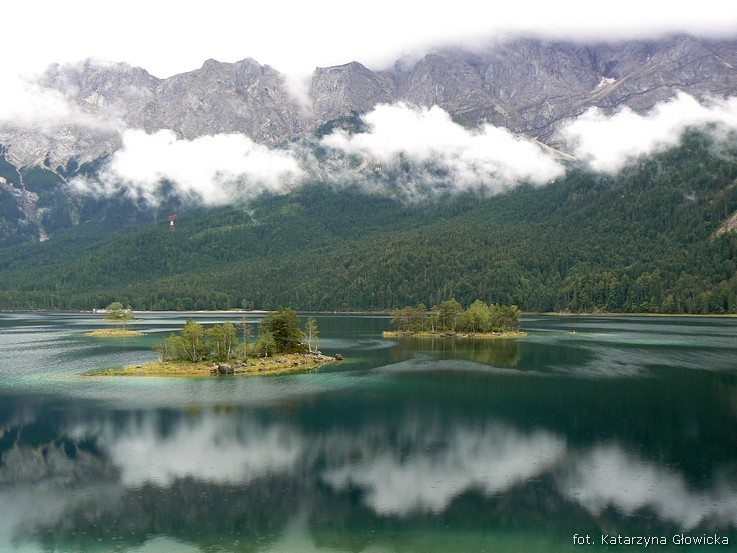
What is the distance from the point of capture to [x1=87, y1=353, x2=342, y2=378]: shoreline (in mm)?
99938

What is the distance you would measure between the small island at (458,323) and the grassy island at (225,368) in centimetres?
6989

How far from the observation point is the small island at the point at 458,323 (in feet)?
591

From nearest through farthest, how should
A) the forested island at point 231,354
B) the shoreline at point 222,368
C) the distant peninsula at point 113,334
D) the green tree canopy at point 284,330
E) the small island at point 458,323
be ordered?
1. the shoreline at point 222,368
2. the forested island at point 231,354
3. the green tree canopy at point 284,330
4. the distant peninsula at point 113,334
5. the small island at point 458,323

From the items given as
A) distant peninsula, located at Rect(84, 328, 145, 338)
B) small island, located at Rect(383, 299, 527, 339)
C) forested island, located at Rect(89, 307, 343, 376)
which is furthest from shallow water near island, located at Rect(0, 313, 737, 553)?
small island, located at Rect(383, 299, 527, 339)

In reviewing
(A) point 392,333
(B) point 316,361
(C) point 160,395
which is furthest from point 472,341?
(C) point 160,395

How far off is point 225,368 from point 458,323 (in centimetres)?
9803

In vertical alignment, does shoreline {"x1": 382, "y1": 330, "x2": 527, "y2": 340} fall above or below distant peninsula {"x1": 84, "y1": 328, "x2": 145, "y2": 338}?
below

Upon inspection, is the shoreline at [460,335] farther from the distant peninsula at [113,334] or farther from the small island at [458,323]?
the distant peninsula at [113,334]

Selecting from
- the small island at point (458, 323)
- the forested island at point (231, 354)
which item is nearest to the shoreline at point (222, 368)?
the forested island at point (231, 354)

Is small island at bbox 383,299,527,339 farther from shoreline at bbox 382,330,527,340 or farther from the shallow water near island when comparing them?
the shallow water near island

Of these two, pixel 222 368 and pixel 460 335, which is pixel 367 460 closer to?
pixel 222 368

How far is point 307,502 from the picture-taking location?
42.2 meters

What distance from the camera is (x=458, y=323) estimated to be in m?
185

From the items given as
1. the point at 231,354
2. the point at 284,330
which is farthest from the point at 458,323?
the point at 231,354
